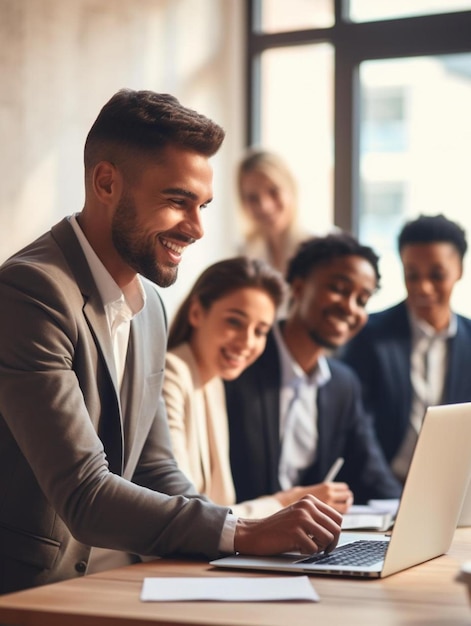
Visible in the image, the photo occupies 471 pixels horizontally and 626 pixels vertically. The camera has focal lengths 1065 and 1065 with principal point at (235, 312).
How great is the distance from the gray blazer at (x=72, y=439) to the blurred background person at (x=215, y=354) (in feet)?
2.32

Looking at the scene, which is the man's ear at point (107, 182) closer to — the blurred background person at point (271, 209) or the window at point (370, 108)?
the blurred background person at point (271, 209)

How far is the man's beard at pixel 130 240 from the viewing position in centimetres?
203

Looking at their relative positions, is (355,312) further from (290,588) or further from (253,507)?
(290,588)

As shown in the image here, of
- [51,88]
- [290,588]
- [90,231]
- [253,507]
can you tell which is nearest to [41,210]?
[51,88]

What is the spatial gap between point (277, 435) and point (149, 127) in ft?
4.81

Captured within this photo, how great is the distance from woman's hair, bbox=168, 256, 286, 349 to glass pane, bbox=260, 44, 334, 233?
8.55ft

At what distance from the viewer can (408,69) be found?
5.62 m

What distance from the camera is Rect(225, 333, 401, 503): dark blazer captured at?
3203 millimetres

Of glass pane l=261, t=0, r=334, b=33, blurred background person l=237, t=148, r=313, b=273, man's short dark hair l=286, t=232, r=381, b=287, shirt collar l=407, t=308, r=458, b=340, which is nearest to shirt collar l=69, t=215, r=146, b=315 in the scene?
man's short dark hair l=286, t=232, r=381, b=287

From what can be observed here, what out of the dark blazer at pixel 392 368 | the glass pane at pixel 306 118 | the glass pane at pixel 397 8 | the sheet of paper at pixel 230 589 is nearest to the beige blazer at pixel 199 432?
the dark blazer at pixel 392 368

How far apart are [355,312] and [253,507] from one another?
1.05m

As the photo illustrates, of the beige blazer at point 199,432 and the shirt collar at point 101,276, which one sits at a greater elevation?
the shirt collar at point 101,276

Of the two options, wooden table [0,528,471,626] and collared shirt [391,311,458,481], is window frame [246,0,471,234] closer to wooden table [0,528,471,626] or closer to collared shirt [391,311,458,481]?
collared shirt [391,311,458,481]

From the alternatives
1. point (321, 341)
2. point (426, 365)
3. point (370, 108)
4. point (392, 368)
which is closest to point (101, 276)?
point (321, 341)
